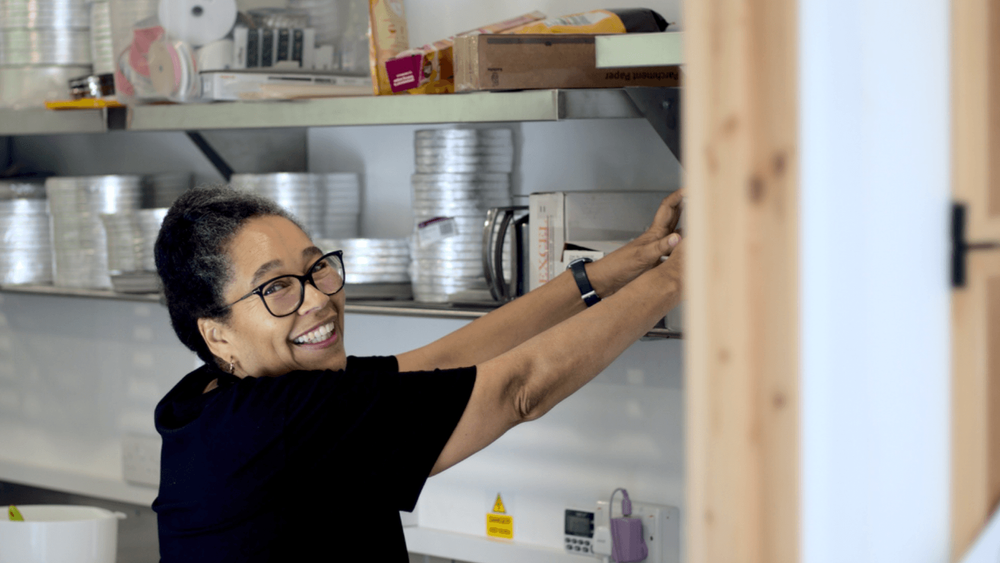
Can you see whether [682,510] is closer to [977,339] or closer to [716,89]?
[977,339]

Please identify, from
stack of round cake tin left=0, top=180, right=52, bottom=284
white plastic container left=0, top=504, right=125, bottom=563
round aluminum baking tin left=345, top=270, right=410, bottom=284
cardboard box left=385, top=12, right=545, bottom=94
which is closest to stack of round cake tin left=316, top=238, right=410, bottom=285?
round aluminum baking tin left=345, top=270, right=410, bottom=284

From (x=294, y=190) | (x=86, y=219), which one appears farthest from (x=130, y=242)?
(x=294, y=190)

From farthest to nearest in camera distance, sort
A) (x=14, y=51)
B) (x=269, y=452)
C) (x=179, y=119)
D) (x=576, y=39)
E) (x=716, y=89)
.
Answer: (x=14, y=51), (x=179, y=119), (x=576, y=39), (x=269, y=452), (x=716, y=89)

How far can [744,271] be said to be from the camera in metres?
0.60

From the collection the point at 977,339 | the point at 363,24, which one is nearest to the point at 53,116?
the point at 363,24

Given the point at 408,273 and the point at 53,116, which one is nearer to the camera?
the point at 408,273

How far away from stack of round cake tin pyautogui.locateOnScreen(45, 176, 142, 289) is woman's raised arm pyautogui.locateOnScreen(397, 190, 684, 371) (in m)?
1.13

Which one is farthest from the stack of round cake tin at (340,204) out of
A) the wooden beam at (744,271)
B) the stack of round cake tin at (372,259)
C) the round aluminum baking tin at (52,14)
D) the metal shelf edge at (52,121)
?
the wooden beam at (744,271)

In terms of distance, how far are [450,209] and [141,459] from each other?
1.50 m

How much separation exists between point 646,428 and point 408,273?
23.8 inches

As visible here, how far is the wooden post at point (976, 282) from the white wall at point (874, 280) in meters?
0.04

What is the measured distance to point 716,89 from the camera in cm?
60

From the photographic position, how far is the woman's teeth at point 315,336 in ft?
4.69

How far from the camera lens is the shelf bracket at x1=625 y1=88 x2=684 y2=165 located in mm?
1604
